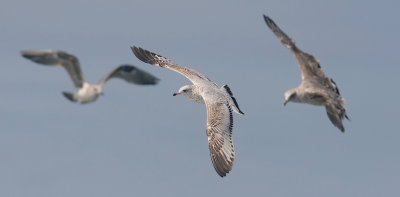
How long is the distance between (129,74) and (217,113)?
14.1ft

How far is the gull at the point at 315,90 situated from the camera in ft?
124

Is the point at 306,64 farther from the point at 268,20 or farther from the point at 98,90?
the point at 98,90

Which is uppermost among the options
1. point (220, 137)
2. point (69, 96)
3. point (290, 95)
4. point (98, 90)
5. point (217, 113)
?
point (290, 95)

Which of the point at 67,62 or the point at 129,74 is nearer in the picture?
the point at 129,74

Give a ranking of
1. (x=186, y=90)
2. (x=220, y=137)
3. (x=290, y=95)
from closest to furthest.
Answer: (x=220, y=137) < (x=290, y=95) < (x=186, y=90)

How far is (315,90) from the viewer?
128 feet

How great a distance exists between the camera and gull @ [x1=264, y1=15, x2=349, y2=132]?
3788 cm

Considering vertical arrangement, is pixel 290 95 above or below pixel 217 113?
above

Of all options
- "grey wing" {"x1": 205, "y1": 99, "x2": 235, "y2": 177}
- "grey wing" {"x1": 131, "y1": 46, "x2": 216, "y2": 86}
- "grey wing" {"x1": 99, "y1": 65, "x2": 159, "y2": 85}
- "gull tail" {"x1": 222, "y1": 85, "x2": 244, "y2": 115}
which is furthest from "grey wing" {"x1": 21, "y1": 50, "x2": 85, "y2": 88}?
"grey wing" {"x1": 131, "y1": 46, "x2": 216, "y2": 86}

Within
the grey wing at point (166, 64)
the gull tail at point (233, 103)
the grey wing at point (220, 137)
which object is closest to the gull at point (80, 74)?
the grey wing at point (220, 137)

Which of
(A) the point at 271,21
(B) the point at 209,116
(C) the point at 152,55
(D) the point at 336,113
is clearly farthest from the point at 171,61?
(D) the point at 336,113

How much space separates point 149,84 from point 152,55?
9.75 meters

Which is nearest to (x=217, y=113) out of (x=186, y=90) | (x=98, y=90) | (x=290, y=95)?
(x=290, y=95)

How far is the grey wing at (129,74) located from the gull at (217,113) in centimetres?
308
